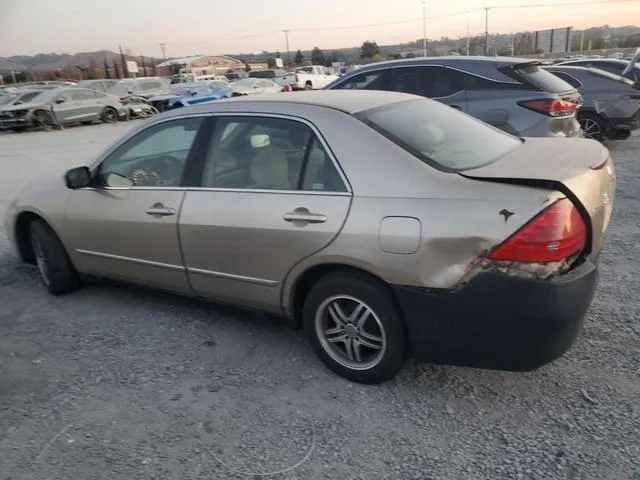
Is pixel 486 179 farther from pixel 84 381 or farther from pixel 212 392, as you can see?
pixel 84 381

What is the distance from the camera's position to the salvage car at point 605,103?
955cm

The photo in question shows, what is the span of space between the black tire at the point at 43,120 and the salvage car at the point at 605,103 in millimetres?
19332

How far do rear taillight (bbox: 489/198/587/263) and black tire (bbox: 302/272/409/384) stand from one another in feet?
2.11

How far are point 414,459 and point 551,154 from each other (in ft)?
6.08

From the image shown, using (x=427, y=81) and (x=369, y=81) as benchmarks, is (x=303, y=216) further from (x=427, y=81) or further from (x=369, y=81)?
(x=369, y=81)

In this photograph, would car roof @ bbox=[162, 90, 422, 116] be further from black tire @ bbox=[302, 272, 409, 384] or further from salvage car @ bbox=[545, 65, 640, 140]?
salvage car @ bbox=[545, 65, 640, 140]

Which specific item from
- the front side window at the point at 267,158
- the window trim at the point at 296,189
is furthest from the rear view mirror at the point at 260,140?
the window trim at the point at 296,189

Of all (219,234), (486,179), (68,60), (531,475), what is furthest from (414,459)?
(68,60)

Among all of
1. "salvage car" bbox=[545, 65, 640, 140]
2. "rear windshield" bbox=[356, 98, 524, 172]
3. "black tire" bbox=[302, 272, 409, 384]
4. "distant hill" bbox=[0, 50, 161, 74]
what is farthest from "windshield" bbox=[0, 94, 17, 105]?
"distant hill" bbox=[0, 50, 161, 74]

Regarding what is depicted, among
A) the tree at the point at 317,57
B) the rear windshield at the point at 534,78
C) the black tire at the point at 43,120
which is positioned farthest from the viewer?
the tree at the point at 317,57

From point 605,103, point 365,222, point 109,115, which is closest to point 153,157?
point 365,222

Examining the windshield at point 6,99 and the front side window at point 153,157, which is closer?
the front side window at point 153,157

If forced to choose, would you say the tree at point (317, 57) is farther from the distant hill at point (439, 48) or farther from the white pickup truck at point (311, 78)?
the white pickup truck at point (311, 78)

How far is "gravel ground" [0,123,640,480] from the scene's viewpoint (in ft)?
8.18
